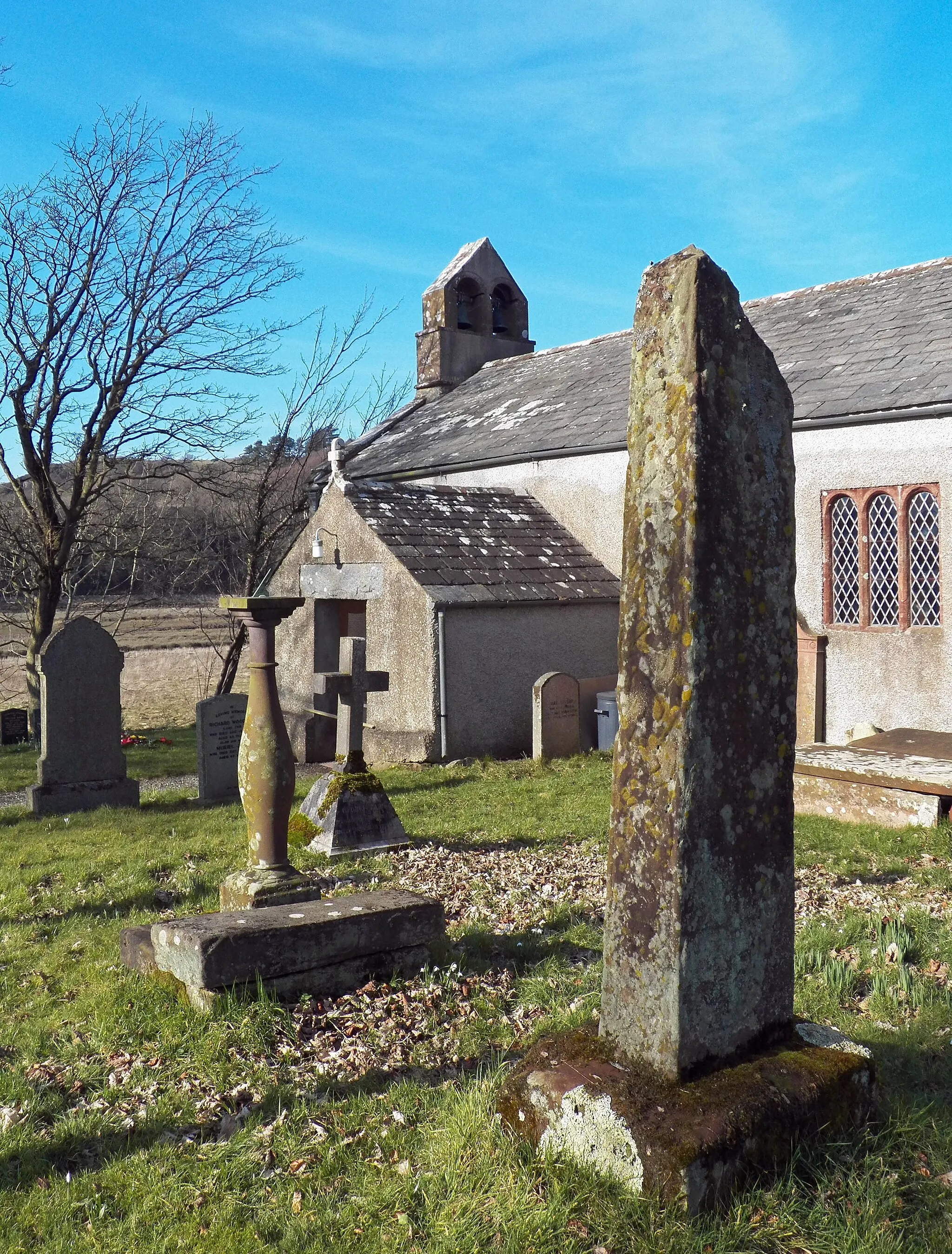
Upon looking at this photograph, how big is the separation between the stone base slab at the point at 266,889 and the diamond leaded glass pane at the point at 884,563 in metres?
8.85

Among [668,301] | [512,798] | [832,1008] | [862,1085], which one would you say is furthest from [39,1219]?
[512,798]

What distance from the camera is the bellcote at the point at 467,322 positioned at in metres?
23.1

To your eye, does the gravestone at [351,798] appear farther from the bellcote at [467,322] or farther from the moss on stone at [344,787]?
the bellcote at [467,322]

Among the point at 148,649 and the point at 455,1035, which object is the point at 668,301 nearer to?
the point at 455,1035

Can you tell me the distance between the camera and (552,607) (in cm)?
1400

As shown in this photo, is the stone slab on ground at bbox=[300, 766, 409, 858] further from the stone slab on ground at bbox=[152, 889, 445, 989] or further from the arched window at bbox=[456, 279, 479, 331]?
the arched window at bbox=[456, 279, 479, 331]

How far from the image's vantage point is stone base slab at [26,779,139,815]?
405 inches

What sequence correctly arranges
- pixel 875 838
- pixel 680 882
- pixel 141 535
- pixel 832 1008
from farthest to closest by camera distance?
pixel 141 535 → pixel 875 838 → pixel 832 1008 → pixel 680 882

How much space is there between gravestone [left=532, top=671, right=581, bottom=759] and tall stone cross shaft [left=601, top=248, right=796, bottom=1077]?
942 cm

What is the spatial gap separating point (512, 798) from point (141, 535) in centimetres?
1128

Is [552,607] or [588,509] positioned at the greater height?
[588,509]

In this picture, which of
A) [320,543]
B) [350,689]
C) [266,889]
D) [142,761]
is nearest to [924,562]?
[350,689]

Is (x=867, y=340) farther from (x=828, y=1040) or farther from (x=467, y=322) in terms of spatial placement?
(x=828, y=1040)


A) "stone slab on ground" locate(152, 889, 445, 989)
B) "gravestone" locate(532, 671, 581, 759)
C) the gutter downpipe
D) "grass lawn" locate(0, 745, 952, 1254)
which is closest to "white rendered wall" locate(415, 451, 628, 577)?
"gravestone" locate(532, 671, 581, 759)
